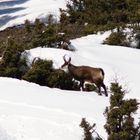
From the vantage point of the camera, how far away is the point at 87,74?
21.6m

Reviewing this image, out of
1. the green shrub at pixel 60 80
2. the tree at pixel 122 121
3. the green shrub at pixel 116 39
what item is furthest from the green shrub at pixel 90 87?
the green shrub at pixel 116 39

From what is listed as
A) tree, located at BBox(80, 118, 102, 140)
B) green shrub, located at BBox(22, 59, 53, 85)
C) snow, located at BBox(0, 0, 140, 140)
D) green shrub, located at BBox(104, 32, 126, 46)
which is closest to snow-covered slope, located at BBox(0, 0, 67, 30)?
green shrub, located at BBox(104, 32, 126, 46)

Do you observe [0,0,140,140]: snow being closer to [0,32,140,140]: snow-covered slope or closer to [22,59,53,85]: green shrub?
[0,32,140,140]: snow-covered slope

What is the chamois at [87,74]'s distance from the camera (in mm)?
21156

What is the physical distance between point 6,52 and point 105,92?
4908 millimetres

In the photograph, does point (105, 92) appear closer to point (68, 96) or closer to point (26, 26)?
point (68, 96)

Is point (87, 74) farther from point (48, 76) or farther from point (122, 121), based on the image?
point (122, 121)

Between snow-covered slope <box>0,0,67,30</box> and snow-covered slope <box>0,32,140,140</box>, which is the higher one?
snow-covered slope <box>0,32,140,140</box>

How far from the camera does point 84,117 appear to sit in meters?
16.0

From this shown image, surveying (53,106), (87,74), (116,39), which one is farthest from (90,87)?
(116,39)

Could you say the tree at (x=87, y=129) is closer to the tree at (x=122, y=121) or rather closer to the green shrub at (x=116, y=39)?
the tree at (x=122, y=121)

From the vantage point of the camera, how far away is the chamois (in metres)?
21.2

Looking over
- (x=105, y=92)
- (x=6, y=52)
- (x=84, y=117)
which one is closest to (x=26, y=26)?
(x=6, y=52)

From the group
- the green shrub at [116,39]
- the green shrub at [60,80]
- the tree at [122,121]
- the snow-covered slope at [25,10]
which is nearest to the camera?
the tree at [122,121]
